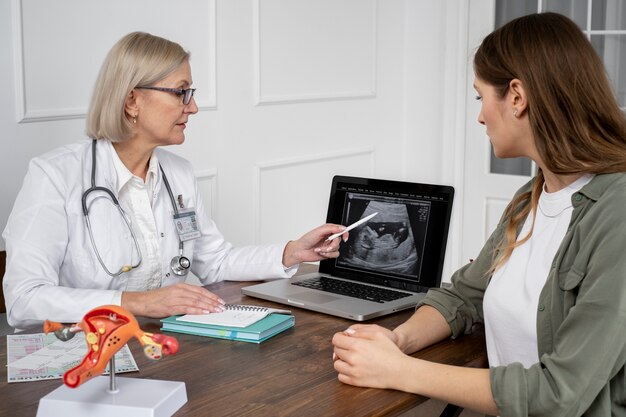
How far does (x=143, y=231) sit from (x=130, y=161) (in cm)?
19

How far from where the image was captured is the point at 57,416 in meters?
1.36

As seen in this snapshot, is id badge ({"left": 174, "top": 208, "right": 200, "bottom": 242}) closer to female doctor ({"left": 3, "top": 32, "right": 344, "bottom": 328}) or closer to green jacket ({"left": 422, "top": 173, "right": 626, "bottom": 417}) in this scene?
female doctor ({"left": 3, "top": 32, "right": 344, "bottom": 328})

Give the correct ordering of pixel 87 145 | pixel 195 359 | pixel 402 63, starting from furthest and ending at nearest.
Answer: pixel 402 63
pixel 87 145
pixel 195 359

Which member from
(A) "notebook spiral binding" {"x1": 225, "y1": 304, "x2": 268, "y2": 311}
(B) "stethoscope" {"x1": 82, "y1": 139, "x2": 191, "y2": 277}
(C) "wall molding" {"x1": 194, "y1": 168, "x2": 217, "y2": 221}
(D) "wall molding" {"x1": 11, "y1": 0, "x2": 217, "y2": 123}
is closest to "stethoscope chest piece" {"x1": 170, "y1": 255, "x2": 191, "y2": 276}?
(B) "stethoscope" {"x1": 82, "y1": 139, "x2": 191, "y2": 277}

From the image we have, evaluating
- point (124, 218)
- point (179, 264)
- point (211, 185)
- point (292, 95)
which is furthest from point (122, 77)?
point (292, 95)

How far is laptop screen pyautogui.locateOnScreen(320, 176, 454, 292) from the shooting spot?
7.04 ft

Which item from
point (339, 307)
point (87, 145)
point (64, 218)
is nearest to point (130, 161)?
point (87, 145)

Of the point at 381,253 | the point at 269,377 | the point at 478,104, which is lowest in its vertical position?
the point at 269,377

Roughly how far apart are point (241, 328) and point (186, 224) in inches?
24.4

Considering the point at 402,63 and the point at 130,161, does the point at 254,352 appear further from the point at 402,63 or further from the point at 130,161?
the point at 402,63

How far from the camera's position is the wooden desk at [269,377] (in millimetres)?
1425

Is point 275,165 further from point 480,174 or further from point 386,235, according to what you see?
point 386,235

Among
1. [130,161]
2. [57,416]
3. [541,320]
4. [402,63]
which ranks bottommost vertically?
[57,416]

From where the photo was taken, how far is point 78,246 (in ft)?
6.93
